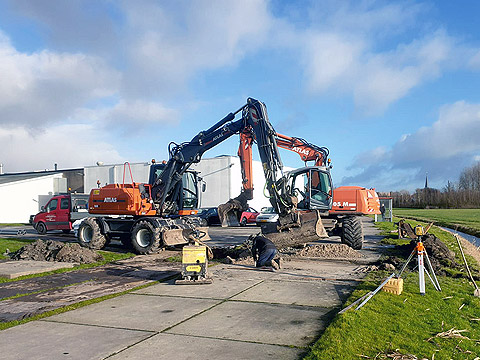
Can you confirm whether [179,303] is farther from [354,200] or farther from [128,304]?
[354,200]

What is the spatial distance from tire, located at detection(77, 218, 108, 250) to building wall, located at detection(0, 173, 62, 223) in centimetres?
2968

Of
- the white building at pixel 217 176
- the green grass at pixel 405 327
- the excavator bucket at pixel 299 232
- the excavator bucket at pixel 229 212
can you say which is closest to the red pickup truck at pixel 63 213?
the excavator bucket at pixel 229 212

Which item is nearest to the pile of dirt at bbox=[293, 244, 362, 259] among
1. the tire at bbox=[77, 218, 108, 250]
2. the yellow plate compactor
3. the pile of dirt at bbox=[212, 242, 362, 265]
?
the pile of dirt at bbox=[212, 242, 362, 265]

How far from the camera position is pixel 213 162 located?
38219 mm

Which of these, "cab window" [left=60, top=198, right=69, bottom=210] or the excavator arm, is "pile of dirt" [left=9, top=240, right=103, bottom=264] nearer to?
the excavator arm

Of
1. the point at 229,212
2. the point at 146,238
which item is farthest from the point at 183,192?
the point at 229,212

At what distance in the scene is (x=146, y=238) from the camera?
1555cm

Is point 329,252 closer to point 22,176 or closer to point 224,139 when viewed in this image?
point 224,139

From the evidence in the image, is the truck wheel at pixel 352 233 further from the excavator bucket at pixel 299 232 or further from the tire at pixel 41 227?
the tire at pixel 41 227

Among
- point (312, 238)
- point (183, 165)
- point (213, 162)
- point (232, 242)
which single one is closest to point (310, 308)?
point (312, 238)

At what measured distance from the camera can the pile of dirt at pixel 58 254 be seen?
13.4 meters

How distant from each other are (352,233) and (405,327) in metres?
9.33

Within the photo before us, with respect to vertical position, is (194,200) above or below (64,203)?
below

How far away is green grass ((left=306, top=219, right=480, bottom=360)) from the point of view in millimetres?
5395
